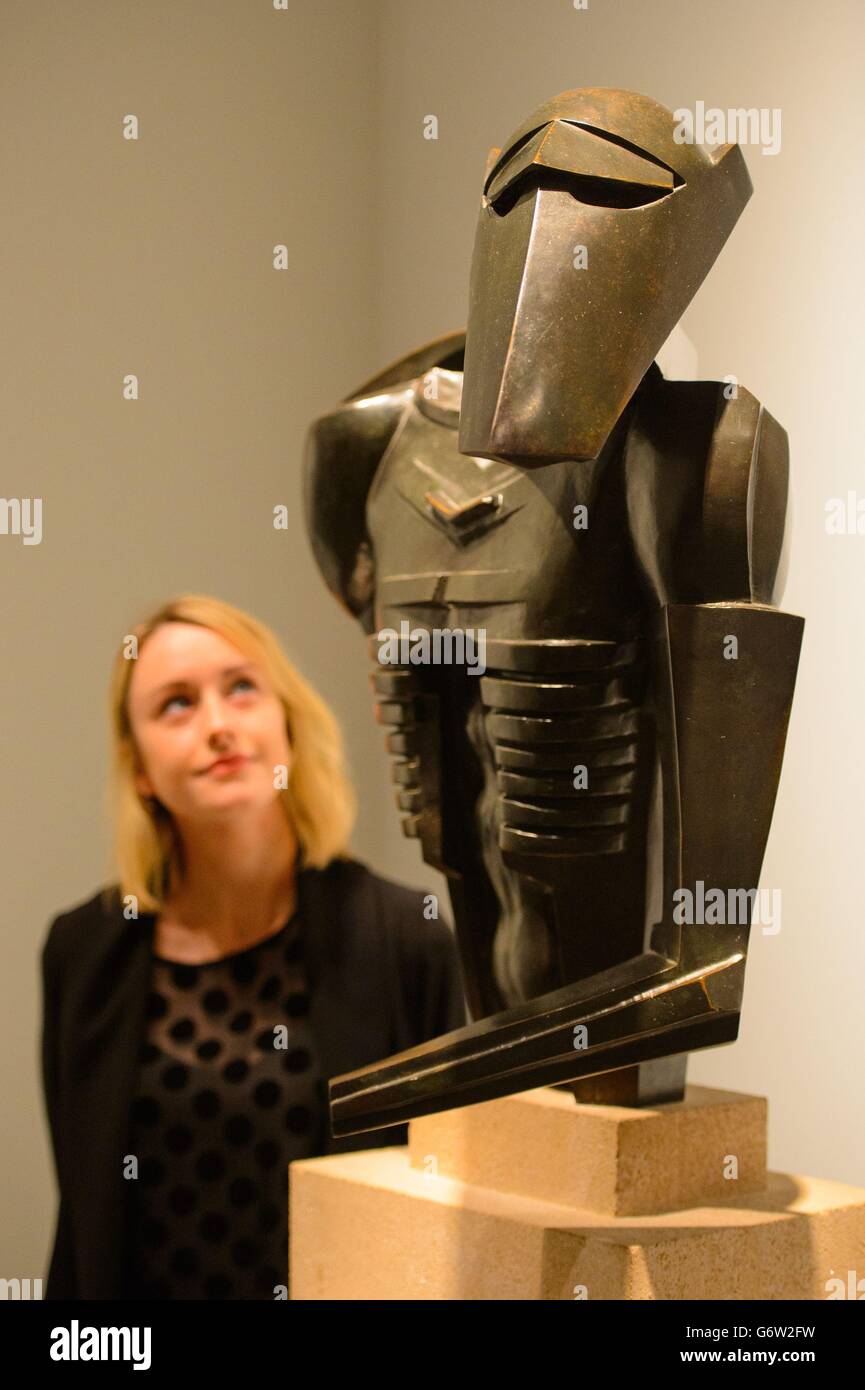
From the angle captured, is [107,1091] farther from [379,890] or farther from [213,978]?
[379,890]

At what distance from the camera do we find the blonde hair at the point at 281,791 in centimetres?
224

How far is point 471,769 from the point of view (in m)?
1.78

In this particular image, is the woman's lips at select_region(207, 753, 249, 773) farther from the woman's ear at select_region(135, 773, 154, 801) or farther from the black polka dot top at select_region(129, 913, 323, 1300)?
the black polka dot top at select_region(129, 913, 323, 1300)

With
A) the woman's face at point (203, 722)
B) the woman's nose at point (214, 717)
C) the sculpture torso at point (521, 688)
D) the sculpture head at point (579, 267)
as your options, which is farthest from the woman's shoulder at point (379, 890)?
the sculpture head at point (579, 267)

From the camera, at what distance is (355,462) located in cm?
188

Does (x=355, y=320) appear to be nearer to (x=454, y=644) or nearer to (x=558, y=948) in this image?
(x=454, y=644)

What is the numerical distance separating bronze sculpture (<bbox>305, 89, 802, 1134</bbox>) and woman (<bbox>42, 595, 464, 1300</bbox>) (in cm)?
43

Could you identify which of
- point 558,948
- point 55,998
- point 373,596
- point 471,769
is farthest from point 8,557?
point 558,948

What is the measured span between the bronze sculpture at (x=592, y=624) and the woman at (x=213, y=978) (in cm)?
43

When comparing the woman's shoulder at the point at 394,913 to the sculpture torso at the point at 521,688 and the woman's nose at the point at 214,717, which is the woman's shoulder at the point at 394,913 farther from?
the sculpture torso at the point at 521,688

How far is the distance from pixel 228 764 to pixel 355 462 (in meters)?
0.50

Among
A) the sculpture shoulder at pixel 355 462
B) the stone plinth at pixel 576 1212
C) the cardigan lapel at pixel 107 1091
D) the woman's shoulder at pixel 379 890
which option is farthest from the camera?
the woman's shoulder at pixel 379 890

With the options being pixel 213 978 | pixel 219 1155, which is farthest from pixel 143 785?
pixel 219 1155

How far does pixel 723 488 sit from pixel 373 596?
55cm
